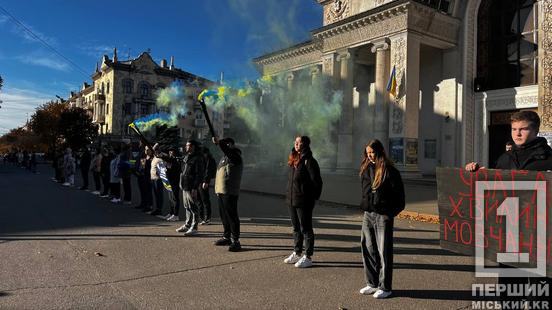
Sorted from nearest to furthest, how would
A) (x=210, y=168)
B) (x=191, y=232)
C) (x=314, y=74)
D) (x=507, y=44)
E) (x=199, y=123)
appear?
(x=191, y=232), (x=210, y=168), (x=507, y=44), (x=314, y=74), (x=199, y=123)

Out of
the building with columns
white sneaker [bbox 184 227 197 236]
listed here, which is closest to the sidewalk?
the building with columns

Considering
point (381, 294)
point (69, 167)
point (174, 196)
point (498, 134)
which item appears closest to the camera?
point (381, 294)

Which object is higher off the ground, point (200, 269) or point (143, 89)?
point (143, 89)

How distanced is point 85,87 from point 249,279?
83.8 m

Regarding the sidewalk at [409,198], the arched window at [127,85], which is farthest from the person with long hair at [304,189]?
the arched window at [127,85]

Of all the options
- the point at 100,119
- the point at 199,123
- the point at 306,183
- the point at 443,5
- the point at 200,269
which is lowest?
the point at 200,269

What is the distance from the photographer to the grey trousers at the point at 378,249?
4145 mm

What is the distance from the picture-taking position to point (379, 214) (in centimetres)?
416

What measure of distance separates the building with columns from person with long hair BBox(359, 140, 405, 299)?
16.7m

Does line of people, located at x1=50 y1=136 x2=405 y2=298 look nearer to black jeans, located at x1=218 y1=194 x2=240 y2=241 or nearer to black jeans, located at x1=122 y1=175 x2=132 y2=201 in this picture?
black jeans, located at x1=218 y1=194 x2=240 y2=241

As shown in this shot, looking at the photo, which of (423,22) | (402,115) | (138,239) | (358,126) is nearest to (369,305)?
(138,239)

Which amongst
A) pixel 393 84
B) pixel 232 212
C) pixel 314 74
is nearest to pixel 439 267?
pixel 232 212

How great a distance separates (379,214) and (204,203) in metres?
5.03

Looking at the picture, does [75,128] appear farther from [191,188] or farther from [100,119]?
[191,188]
